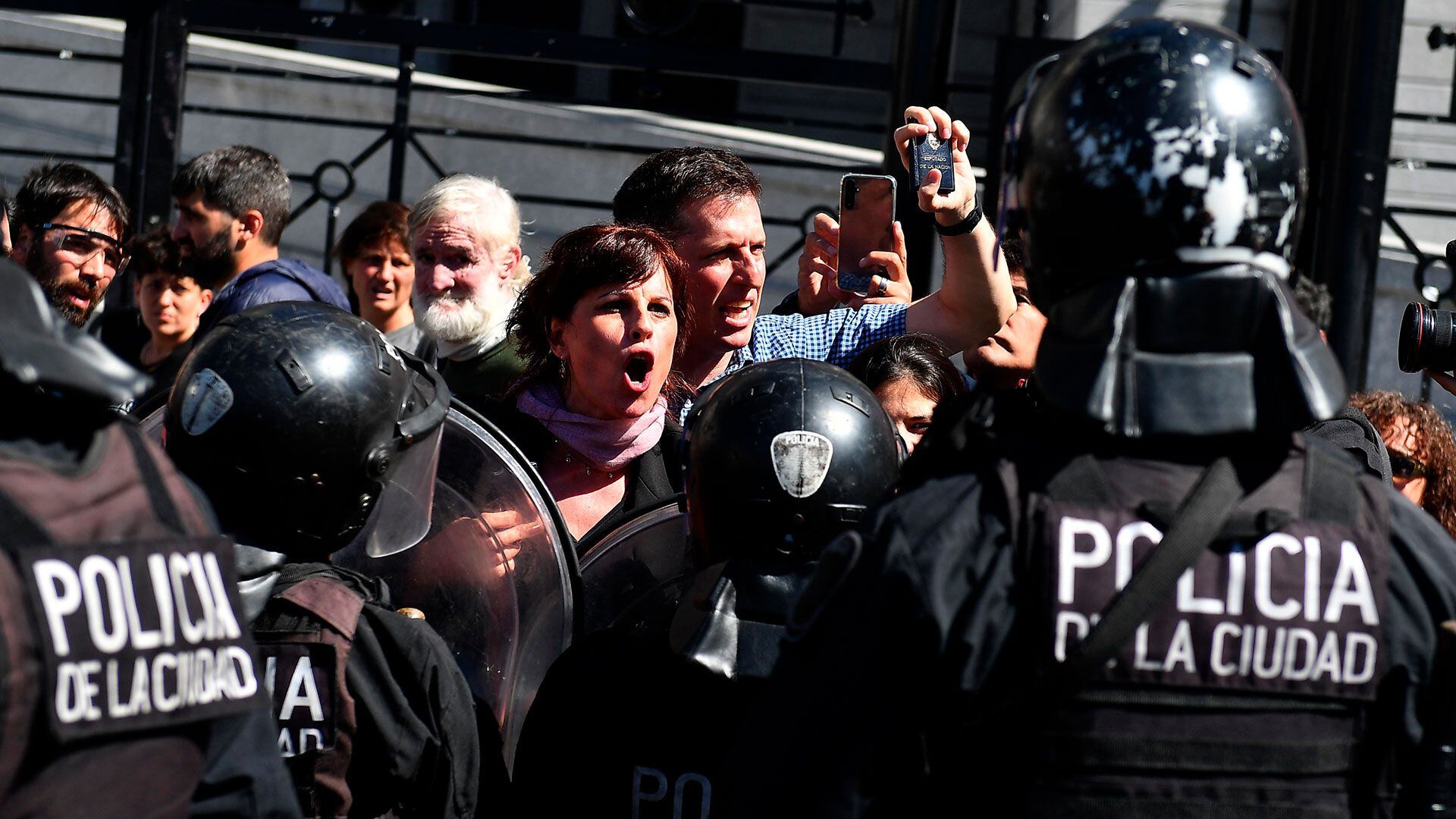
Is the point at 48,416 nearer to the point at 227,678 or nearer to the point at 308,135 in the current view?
the point at 227,678

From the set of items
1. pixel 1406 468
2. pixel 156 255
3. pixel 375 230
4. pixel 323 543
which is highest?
pixel 375 230

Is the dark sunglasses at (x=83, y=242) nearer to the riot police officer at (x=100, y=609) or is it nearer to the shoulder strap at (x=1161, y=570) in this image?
the riot police officer at (x=100, y=609)

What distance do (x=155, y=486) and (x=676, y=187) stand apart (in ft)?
6.88

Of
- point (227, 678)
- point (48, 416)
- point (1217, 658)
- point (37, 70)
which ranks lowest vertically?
point (227, 678)

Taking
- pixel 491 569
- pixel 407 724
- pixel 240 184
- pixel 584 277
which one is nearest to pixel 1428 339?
pixel 584 277

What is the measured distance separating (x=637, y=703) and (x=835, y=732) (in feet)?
2.33

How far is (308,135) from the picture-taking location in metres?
8.52

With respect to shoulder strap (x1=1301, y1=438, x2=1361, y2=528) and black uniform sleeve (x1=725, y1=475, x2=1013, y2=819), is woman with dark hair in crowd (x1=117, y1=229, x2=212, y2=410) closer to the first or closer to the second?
black uniform sleeve (x1=725, y1=475, x2=1013, y2=819)

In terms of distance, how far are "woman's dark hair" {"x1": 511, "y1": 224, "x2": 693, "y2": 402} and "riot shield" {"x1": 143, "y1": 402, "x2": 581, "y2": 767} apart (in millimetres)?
554

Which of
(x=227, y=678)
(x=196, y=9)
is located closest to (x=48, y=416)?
(x=227, y=678)

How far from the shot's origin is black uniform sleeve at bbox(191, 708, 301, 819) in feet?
5.65

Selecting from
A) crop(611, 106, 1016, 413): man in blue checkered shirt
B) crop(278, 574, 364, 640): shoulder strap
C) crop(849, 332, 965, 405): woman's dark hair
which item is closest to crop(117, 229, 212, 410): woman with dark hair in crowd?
crop(611, 106, 1016, 413): man in blue checkered shirt

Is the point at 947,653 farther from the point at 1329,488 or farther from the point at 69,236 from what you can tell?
the point at 69,236

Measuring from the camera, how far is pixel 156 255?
16.9ft
